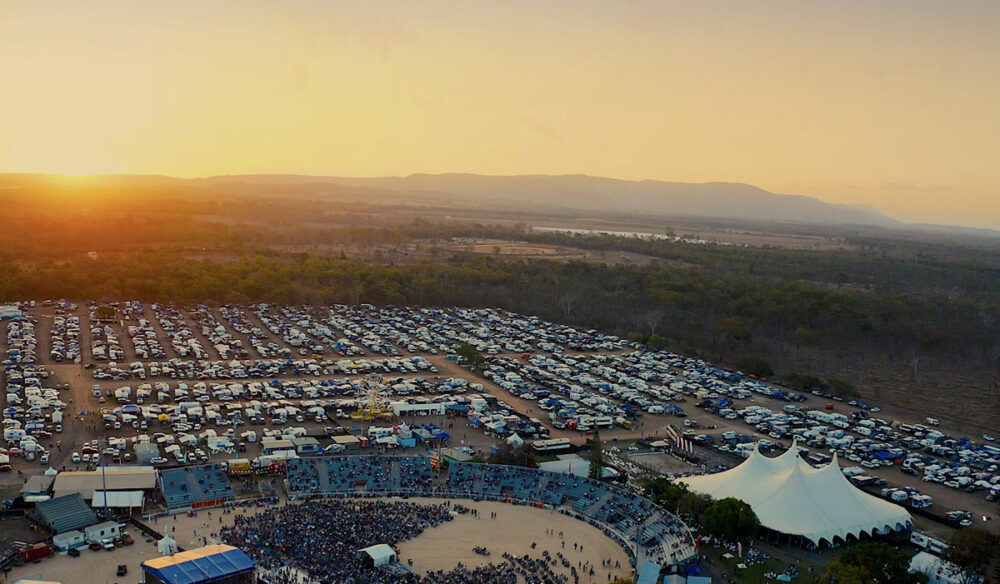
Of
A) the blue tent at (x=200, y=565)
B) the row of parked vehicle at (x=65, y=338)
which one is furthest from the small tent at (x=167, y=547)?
the row of parked vehicle at (x=65, y=338)

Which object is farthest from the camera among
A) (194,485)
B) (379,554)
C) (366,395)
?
(366,395)

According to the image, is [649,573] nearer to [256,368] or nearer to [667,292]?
[256,368]

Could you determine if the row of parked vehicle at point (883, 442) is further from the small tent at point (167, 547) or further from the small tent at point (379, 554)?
the small tent at point (167, 547)

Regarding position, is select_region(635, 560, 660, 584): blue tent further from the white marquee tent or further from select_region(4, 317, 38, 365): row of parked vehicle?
select_region(4, 317, 38, 365): row of parked vehicle

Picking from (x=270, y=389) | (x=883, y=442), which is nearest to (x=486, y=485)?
(x=270, y=389)

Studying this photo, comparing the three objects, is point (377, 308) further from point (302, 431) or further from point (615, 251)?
point (615, 251)
